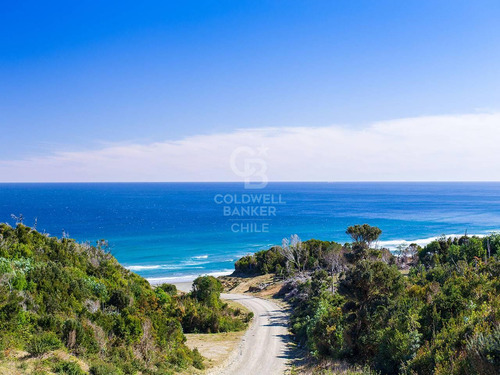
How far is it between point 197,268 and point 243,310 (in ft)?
87.0

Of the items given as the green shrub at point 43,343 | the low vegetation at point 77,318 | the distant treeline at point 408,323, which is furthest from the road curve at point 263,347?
the green shrub at point 43,343

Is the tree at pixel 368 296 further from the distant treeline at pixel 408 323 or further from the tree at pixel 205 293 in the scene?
the tree at pixel 205 293

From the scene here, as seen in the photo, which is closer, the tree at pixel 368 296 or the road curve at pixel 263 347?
the tree at pixel 368 296

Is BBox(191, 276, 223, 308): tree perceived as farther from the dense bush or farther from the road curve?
the dense bush

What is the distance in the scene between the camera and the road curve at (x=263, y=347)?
685 inches

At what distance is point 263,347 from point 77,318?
39.1 ft

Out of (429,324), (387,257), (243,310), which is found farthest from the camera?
(387,257)

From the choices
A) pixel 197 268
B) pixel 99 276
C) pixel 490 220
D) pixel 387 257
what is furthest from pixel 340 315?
pixel 490 220

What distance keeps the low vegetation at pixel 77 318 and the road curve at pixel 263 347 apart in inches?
115

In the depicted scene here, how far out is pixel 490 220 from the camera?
10144cm

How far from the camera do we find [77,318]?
14.5 metres

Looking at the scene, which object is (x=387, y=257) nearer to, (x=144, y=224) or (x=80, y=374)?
(x=80, y=374)

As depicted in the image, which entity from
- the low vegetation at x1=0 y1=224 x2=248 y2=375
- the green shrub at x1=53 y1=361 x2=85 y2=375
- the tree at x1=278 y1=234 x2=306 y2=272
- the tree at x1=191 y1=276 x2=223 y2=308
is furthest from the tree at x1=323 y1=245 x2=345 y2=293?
the green shrub at x1=53 y1=361 x2=85 y2=375

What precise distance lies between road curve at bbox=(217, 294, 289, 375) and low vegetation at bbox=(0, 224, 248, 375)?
2.92 meters
